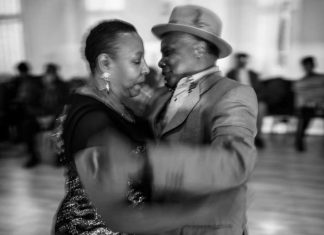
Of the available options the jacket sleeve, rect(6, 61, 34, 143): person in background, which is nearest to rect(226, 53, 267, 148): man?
rect(6, 61, 34, 143): person in background

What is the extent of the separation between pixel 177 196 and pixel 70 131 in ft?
1.20

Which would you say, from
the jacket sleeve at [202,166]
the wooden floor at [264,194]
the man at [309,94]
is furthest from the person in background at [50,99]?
the jacket sleeve at [202,166]

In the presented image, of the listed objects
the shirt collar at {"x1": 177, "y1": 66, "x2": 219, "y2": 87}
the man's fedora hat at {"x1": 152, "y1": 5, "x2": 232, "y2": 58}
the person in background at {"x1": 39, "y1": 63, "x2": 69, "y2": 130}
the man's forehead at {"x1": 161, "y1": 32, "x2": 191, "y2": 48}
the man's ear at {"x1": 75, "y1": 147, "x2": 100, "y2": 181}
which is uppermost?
the man's fedora hat at {"x1": 152, "y1": 5, "x2": 232, "y2": 58}

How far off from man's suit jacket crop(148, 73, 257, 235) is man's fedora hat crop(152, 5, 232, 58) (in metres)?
0.12

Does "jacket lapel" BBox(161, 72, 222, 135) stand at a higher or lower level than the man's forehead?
lower

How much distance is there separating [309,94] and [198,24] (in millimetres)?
4643

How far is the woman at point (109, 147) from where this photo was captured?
825 mm

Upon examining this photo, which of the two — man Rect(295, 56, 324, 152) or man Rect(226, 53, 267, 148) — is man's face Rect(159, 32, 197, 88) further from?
man Rect(295, 56, 324, 152)

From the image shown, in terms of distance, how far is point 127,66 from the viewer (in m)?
1.14

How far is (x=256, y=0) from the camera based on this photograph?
764cm

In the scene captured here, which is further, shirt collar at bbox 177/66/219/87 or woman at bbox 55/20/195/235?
shirt collar at bbox 177/66/219/87

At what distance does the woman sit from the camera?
0.83 meters

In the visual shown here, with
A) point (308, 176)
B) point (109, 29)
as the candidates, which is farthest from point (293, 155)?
point (109, 29)

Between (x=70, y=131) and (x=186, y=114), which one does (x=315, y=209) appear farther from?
(x=70, y=131)
